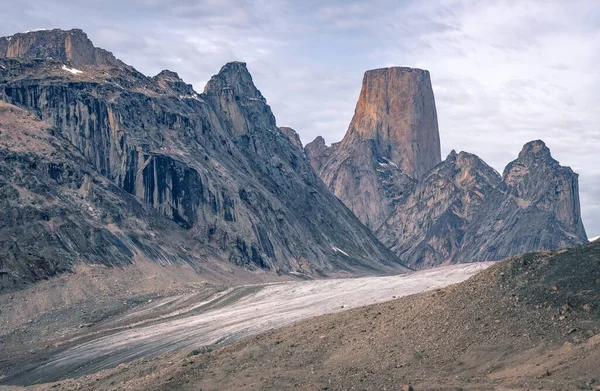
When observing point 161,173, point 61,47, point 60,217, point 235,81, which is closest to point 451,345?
point 60,217

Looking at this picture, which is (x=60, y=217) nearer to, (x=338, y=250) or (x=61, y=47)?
(x=338, y=250)

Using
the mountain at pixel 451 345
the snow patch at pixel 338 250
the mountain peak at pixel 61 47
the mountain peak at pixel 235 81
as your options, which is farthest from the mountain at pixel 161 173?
the mountain at pixel 451 345

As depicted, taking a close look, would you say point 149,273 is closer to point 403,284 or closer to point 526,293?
point 403,284

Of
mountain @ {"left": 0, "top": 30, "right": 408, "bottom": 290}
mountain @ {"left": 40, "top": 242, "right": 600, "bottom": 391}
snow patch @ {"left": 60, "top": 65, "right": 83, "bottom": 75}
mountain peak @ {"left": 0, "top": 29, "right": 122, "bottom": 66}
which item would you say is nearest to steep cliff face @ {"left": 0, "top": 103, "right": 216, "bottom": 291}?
mountain @ {"left": 0, "top": 30, "right": 408, "bottom": 290}

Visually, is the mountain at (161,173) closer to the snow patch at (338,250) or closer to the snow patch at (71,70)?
the snow patch at (338,250)

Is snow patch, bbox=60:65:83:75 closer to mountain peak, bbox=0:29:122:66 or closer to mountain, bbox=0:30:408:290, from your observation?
mountain, bbox=0:30:408:290

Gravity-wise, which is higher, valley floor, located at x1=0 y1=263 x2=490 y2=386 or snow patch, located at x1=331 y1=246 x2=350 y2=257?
snow patch, located at x1=331 y1=246 x2=350 y2=257
